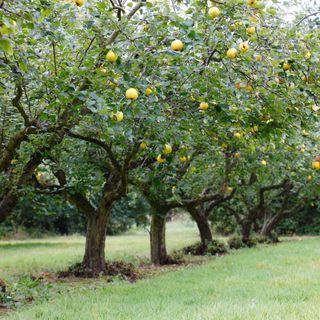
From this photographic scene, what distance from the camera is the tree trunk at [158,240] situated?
12.8 metres

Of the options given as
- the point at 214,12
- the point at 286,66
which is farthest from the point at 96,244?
the point at 214,12

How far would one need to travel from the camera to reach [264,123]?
18.8 ft

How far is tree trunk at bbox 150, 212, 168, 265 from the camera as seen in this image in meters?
12.8

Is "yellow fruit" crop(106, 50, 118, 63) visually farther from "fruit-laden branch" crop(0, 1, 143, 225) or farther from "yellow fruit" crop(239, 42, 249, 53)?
"yellow fruit" crop(239, 42, 249, 53)

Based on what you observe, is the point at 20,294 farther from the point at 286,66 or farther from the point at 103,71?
the point at 286,66

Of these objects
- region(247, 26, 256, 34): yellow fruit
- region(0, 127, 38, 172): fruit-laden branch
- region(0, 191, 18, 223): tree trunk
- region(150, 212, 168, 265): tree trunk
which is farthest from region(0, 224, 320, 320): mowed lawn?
region(150, 212, 168, 265): tree trunk

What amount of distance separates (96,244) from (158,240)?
2683 millimetres

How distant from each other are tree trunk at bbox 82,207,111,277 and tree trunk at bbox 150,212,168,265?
2289 mm

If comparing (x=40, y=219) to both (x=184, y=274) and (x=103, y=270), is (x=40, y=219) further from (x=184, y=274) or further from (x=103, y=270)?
(x=184, y=274)

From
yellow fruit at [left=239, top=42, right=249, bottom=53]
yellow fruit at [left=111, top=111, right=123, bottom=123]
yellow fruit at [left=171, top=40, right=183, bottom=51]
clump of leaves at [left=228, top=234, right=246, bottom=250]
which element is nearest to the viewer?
yellow fruit at [left=171, top=40, right=183, bottom=51]

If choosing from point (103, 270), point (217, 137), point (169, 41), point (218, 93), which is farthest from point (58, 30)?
point (103, 270)

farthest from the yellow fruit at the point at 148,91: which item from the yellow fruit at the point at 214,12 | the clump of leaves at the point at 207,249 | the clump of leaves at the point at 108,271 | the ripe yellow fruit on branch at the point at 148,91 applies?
the clump of leaves at the point at 207,249

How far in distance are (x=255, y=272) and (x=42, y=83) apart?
207 inches

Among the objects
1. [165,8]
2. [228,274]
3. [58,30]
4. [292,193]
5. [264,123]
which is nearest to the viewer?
[165,8]
